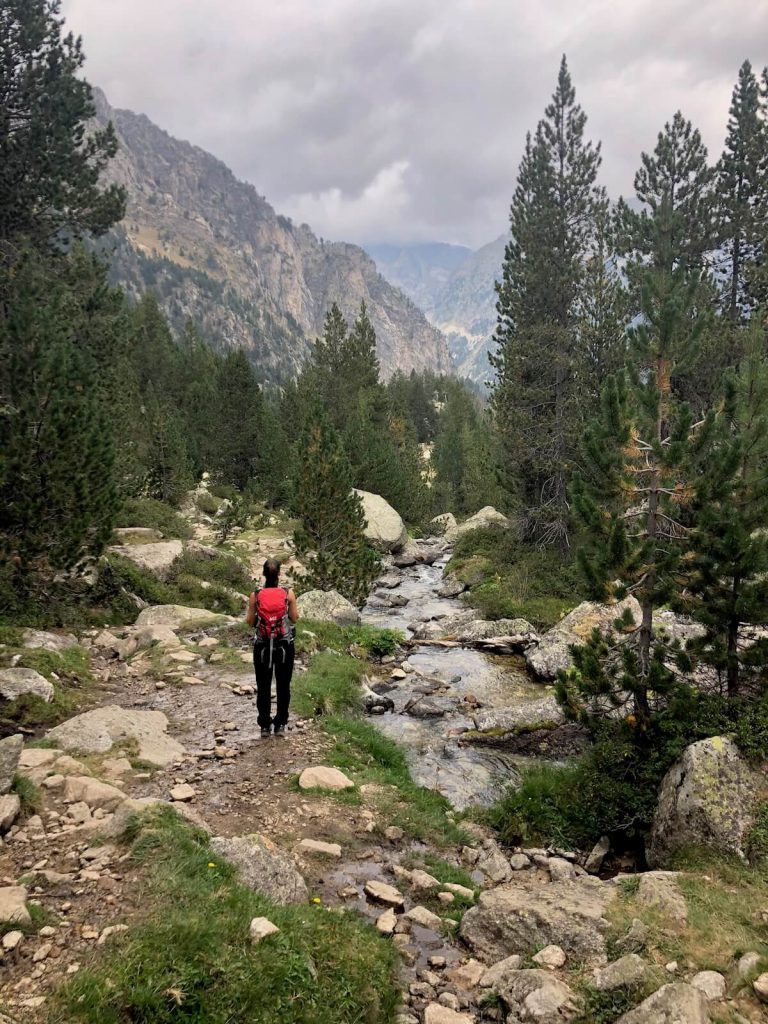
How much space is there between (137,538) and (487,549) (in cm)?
1743

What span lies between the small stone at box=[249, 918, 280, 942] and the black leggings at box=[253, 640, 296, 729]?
4.30 metres

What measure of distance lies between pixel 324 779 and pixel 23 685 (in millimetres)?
4980

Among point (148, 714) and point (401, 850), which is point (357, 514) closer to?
point (148, 714)

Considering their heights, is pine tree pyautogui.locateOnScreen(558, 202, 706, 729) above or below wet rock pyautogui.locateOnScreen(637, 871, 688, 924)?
above

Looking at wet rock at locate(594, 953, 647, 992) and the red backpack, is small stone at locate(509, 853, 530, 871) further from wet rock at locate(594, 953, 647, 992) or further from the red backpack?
the red backpack

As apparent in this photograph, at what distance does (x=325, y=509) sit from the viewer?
21062 mm

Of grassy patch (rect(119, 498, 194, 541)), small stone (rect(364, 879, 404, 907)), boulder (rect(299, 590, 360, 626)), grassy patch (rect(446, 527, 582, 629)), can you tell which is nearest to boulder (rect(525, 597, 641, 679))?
grassy patch (rect(446, 527, 582, 629))

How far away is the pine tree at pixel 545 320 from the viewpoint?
27062 millimetres

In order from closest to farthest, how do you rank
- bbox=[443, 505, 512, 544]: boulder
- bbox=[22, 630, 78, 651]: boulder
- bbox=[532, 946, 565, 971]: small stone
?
1. bbox=[532, 946, 565, 971]: small stone
2. bbox=[22, 630, 78, 651]: boulder
3. bbox=[443, 505, 512, 544]: boulder

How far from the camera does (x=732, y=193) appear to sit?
28859mm

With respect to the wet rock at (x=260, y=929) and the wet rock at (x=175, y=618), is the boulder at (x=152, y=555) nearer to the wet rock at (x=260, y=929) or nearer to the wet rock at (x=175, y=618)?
the wet rock at (x=175, y=618)

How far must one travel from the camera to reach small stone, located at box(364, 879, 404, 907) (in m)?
6.04

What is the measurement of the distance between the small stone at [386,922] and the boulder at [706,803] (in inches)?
137

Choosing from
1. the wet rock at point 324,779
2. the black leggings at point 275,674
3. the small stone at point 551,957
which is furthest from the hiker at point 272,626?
the small stone at point 551,957
